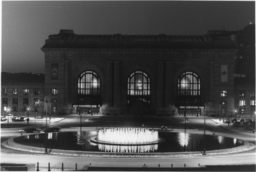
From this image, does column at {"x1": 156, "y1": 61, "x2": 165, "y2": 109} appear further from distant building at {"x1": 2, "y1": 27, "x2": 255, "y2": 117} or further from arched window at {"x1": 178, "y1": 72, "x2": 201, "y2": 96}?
arched window at {"x1": 178, "y1": 72, "x2": 201, "y2": 96}

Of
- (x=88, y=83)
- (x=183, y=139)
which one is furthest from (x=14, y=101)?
(x=183, y=139)

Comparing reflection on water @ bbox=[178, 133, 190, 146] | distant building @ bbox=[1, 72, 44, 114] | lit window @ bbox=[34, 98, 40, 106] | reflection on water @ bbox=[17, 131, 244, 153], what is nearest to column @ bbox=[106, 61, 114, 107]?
lit window @ bbox=[34, 98, 40, 106]

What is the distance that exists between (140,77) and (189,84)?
534 inches

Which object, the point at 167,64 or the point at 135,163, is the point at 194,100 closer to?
the point at 167,64

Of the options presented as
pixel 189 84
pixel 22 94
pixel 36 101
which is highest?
pixel 189 84

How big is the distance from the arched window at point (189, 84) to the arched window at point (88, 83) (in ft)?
74.6

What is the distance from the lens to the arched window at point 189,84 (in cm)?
11912

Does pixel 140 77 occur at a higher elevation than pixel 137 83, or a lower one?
higher

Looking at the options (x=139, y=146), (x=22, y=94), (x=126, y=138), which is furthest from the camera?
(x=22, y=94)

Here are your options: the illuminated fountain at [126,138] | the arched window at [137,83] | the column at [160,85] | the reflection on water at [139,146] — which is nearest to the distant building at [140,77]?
the arched window at [137,83]

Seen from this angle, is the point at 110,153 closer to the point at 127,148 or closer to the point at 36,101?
the point at 127,148

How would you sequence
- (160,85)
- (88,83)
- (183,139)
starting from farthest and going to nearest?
(88,83)
(160,85)
(183,139)

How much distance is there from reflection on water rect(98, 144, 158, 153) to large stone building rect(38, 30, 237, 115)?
203 ft

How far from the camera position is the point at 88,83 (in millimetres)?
119562
